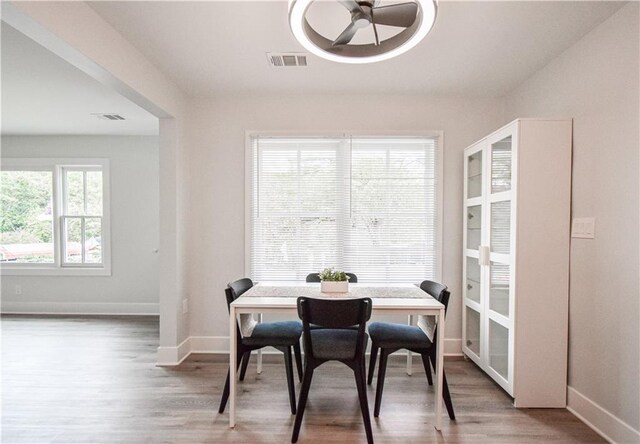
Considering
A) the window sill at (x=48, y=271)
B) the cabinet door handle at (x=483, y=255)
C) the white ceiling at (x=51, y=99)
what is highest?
the white ceiling at (x=51, y=99)

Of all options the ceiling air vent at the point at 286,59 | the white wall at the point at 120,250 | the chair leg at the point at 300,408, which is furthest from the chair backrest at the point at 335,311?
the white wall at the point at 120,250

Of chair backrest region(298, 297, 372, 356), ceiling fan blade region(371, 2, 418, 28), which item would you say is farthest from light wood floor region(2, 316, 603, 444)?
ceiling fan blade region(371, 2, 418, 28)

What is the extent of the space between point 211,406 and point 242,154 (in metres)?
2.26

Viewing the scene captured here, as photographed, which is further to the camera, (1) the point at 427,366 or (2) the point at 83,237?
(2) the point at 83,237

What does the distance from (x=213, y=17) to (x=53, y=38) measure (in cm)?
87

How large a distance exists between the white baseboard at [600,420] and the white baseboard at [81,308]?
4.77 m

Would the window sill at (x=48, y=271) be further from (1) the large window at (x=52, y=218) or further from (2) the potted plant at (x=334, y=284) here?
(2) the potted plant at (x=334, y=284)

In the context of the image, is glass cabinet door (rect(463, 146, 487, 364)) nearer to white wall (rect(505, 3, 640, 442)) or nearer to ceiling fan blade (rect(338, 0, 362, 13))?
white wall (rect(505, 3, 640, 442))

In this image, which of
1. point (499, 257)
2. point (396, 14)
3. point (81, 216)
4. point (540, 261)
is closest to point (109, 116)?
point (81, 216)

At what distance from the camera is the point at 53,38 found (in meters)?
1.73

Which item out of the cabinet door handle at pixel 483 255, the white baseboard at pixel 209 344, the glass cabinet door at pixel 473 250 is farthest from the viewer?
the white baseboard at pixel 209 344

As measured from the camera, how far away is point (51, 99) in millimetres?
3430

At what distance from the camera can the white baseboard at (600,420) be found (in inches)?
75.0

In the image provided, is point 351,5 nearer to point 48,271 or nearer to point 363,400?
point 363,400
